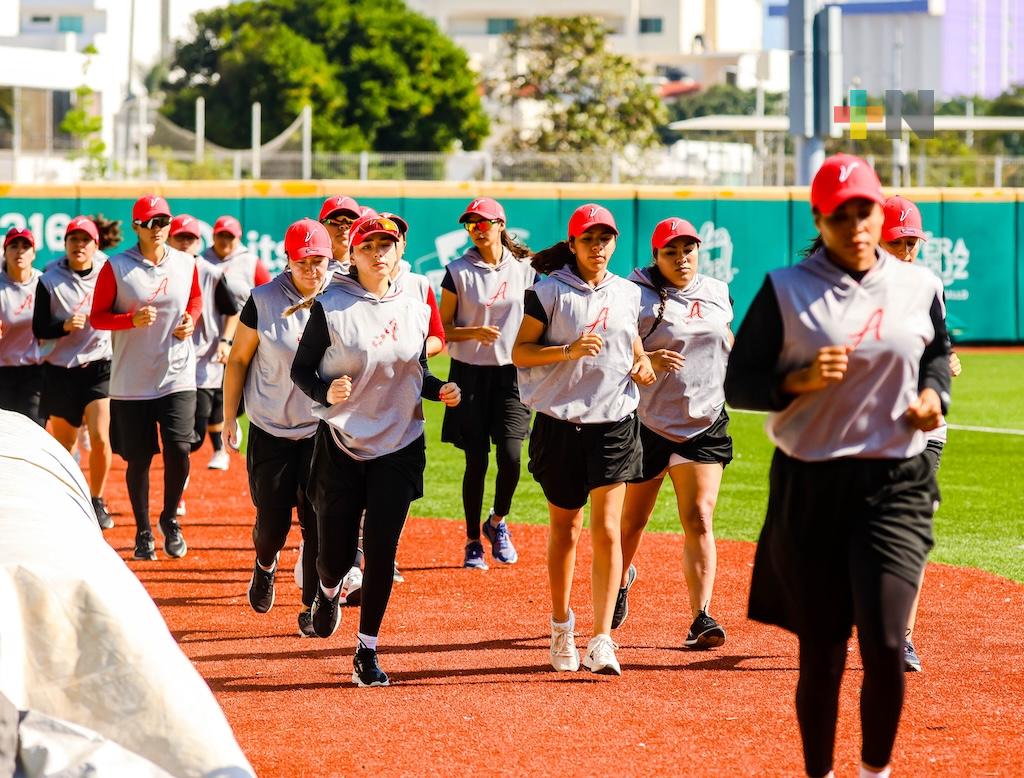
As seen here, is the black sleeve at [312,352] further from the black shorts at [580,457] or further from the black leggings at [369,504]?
the black shorts at [580,457]

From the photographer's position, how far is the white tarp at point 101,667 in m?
4.91

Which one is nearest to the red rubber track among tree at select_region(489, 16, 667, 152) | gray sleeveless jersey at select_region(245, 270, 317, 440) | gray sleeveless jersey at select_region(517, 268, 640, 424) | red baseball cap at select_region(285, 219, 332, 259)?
gray sleeveless jersey at select_region(245, 270, 317, 440)

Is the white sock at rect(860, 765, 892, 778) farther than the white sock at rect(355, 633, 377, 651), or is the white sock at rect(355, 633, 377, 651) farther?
the white sock at rect(355, 633, 377, 651)

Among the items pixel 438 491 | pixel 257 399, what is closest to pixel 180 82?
pixel 438 491

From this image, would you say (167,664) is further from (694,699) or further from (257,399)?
(257,399)

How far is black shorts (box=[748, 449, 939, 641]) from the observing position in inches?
203

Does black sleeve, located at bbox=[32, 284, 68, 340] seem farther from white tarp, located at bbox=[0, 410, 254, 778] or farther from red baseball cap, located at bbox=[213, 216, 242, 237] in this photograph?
white tarp, located at bbox=[0, 410, 254, 778]

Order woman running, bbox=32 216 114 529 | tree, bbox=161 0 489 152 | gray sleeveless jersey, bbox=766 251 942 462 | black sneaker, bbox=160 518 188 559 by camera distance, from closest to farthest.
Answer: gray sleeveless jersey, bbox=766 251 942 462 → black sneaker, bbox=160 518 188 559 → woman running, bbox=32 216 114 529 → tree, bbox=161 0 489 152

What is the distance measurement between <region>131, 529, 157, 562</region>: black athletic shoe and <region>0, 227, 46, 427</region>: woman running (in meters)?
2.00

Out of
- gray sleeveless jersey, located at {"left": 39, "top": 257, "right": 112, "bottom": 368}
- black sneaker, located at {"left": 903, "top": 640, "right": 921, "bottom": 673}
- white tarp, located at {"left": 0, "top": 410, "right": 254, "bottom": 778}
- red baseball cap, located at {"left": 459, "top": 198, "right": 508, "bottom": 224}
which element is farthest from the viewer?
gray sleeveless jersey, located at {"left": 39, "top": 257, "right": 112, "bottom": 368}

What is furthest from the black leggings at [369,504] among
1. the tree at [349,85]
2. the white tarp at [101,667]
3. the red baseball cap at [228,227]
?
the tree at [349,85]

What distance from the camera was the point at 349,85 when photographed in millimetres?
63250

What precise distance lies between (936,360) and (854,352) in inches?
15.8

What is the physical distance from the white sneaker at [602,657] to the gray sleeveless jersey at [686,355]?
1.19 meters
